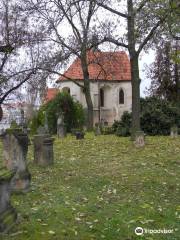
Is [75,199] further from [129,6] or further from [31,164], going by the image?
[129,6]

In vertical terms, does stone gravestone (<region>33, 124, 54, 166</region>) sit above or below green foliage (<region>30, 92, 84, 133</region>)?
below

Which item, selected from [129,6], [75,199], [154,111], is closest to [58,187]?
[75,199]

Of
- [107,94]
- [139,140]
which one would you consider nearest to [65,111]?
[139,140]

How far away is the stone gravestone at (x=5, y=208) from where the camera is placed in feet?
23.3

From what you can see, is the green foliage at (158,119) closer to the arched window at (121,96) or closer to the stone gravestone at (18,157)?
the stone gravestone at (18,157)

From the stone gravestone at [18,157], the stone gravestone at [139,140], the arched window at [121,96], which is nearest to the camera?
the stone gravestone at [18,157]

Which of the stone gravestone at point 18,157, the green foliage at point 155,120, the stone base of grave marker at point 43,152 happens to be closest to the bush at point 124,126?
the green foliage at point 155,120

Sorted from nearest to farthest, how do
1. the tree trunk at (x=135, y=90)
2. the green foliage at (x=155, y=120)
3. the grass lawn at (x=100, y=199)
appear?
the grass lawn at (x=100, y=199), the tree trunk at (x=135, y=90), the green foliage at (x=155, y=120)

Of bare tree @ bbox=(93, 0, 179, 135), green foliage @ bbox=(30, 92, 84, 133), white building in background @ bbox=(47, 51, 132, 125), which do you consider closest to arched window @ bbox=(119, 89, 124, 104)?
white building in background @ bbox=(47, 51, 132, 125)

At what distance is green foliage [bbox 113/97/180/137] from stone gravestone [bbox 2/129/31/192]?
1660cm

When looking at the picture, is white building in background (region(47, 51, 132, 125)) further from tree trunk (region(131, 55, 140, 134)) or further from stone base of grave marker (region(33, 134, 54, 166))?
stone base of grave marker (region(33, 134, 54, 166))

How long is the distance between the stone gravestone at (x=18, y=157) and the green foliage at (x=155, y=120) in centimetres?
1660

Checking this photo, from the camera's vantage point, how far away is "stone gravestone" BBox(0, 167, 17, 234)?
7.10 m

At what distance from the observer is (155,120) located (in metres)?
28.1
